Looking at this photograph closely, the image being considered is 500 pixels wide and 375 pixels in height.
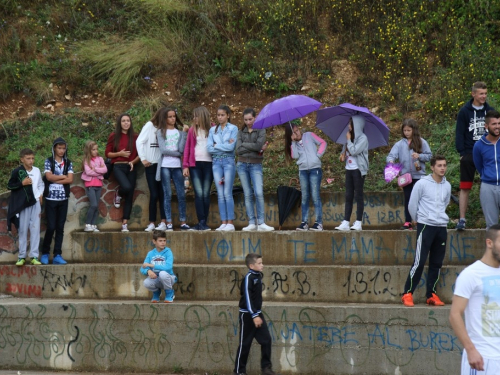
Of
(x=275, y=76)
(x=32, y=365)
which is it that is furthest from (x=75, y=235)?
Result: (x=275, y=76)

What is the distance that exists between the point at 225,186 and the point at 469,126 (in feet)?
12.4

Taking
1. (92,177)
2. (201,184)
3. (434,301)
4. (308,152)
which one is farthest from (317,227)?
(92,177)

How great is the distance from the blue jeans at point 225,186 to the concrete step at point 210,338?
1748 millimetres

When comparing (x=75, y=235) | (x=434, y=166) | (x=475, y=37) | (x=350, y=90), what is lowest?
(x=75, y=235)

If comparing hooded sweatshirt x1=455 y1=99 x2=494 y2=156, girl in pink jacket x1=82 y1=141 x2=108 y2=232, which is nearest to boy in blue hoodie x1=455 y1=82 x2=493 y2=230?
hooded sweatshirt x1=455 y1=99 x2=494 y2=156

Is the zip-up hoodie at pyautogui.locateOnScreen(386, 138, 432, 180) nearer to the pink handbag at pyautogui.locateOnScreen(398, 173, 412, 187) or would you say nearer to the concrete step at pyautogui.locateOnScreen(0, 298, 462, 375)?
the pink handbag at pyautogui.locateOnScreen(398, 173, 412, 187)

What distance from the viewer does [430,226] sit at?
965 cm

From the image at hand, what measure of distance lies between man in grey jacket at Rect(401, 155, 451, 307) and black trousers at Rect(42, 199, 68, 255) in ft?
18.1

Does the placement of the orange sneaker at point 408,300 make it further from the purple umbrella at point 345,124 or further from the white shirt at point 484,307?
the white shirt at point 484,307

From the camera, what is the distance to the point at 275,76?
1588 centimetres

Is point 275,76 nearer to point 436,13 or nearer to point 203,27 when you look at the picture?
point 203,27

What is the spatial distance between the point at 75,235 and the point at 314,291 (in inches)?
169

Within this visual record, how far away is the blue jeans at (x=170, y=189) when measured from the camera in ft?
39.9

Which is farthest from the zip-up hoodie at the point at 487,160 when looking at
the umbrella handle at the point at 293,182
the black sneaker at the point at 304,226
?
the umbrella handle at the point at 293,182
